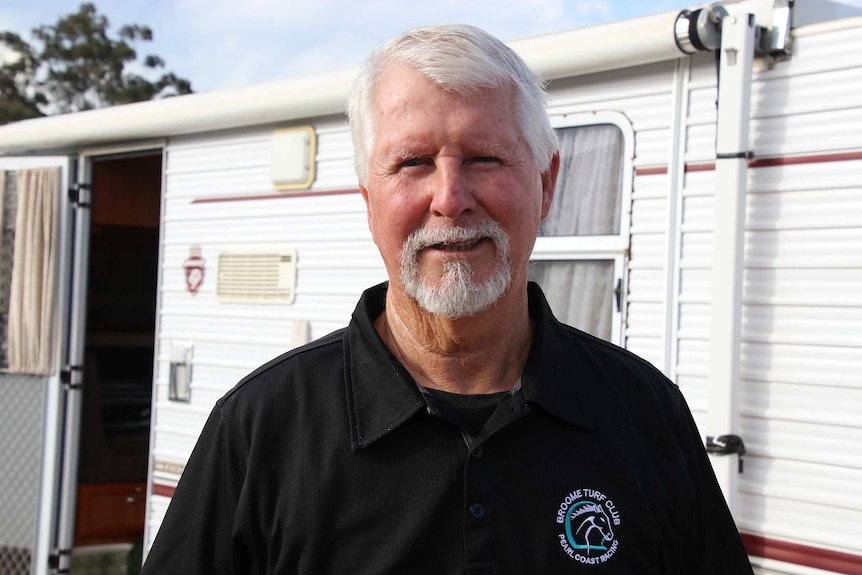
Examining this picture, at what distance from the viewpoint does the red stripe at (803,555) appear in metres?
2.74

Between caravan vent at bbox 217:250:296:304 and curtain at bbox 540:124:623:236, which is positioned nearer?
curtain at bbox 540:124:623:236

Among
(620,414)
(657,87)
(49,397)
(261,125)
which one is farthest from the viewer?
(49,397)

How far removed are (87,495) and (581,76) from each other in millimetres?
4188

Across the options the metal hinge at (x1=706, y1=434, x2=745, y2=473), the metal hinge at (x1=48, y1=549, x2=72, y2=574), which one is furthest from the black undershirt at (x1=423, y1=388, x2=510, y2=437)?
the metal hinge at (x1=48, y1=549, x2=72, y2=574)

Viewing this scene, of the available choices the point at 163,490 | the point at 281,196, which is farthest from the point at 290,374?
the point at 163,490

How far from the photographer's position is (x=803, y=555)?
9.30 feet

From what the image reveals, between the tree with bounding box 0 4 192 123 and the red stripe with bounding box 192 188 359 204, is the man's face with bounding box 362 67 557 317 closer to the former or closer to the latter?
the red stripe with bounding box 192 188 359 204

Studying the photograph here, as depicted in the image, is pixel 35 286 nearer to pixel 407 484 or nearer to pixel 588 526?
pixel 407 484

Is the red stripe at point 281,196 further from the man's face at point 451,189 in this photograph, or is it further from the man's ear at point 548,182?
the man's face at point 451,189

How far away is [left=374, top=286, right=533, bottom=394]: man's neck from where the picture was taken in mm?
1601

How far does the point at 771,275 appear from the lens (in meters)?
2.93

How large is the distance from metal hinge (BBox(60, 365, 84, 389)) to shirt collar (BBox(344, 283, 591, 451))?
13.4 feet

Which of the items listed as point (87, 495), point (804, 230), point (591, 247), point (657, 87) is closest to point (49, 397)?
point (87, 495)

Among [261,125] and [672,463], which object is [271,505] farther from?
[261,125]
